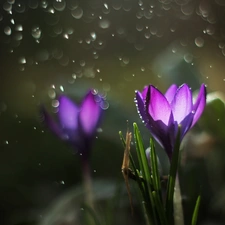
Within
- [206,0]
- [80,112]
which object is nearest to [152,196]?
[80,112]

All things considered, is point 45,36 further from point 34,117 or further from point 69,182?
point 69,182

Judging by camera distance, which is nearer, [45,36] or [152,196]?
[152,196]

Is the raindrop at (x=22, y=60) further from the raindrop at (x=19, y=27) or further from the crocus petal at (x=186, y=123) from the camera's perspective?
the crocus petal at (x=186, y=123)

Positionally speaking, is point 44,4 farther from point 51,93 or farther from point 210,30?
point 210,30

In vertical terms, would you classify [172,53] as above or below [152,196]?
above

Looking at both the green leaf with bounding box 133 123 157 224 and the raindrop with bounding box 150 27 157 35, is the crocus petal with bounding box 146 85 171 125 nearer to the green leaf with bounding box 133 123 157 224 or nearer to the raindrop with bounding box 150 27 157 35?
the green leaf with bounding box 133 123 157 224

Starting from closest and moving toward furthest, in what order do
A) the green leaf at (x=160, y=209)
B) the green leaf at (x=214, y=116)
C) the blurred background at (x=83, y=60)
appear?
the green leaf at (x=160, y=209) → the green leaf at (x=214, y=116) → the blurred background at (x=83, y=60)

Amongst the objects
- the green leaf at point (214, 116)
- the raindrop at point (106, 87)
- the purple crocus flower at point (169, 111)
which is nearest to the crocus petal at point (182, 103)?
the purple crocus flower at point (169, 111)
